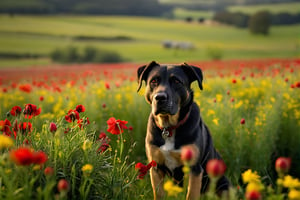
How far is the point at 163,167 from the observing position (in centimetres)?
345

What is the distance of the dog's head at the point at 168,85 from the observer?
3.22m

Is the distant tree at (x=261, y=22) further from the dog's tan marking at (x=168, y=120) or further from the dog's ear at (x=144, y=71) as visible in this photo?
the dog's tan marking at (x=168, y=120)

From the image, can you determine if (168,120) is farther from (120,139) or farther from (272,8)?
(272,8)

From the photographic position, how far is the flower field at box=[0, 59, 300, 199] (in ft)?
7.78

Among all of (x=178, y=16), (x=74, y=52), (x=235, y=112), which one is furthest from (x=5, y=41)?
(x=235, y=112)

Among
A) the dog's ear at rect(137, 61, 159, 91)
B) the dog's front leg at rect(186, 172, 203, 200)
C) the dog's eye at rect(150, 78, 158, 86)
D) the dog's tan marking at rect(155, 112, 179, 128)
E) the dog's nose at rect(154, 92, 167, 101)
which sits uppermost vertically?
the dog's ear at rect(137, 61, 159, 91)

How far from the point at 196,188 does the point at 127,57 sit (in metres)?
27.9

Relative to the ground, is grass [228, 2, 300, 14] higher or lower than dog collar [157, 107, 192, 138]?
higher

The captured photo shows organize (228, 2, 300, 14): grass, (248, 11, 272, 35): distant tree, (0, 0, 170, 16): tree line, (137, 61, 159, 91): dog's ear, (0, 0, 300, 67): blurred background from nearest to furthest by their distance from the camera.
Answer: (137, 61, 159, 91): dog's ear, (0, 0, 300, 67): blurred background, (228, 2, 300, 14): grass, (248, 11, 272, 35): distant tree, (0, 0, 170, 16): tree line

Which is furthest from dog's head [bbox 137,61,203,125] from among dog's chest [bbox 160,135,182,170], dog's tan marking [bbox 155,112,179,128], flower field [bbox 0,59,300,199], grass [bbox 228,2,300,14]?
grass [bbox 228,2,300,14]

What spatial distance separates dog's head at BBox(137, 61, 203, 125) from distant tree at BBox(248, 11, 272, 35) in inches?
1448

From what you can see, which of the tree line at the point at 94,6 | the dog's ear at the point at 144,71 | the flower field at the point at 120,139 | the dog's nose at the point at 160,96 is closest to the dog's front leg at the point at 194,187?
the flower field at the point at 120,139

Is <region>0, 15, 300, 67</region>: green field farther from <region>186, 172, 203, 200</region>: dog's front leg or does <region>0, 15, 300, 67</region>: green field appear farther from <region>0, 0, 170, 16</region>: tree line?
<region>186, 172, 203, 200</region>: dog's front leg

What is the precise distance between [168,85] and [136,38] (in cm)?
3638
